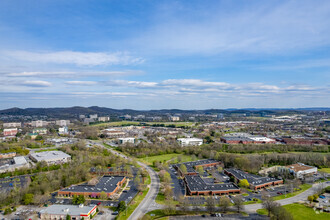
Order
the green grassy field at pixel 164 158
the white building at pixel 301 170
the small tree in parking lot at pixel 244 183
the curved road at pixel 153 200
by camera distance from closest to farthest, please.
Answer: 1. the curved road at pixel 153 200
2. the small tree in parking lot at pixel 244 183
3. the white building at pixel 301 170
4. the green grassy field at pixel 164 158

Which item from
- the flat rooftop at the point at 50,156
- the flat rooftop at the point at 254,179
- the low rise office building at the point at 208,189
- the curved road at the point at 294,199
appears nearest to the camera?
the curved road at the point at 294,199

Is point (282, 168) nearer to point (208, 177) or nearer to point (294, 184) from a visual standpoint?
point (294, 184)

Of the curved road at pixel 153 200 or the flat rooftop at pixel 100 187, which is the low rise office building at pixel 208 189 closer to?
the curved road at pixel 153 200

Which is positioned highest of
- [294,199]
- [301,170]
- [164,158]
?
[301,170]

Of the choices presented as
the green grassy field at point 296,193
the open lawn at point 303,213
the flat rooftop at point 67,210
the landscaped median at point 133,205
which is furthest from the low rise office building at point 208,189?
the flat rooftop at point 67,210

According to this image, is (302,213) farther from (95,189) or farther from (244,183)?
(95,189)

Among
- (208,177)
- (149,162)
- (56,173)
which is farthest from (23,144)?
(208,177)

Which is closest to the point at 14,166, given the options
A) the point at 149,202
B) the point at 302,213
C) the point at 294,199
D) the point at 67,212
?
the point at 67,212

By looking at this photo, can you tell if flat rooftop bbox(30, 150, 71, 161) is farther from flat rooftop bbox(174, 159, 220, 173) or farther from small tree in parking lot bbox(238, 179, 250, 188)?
small tree in parking lot bbox(238, 179, 250, 188)
